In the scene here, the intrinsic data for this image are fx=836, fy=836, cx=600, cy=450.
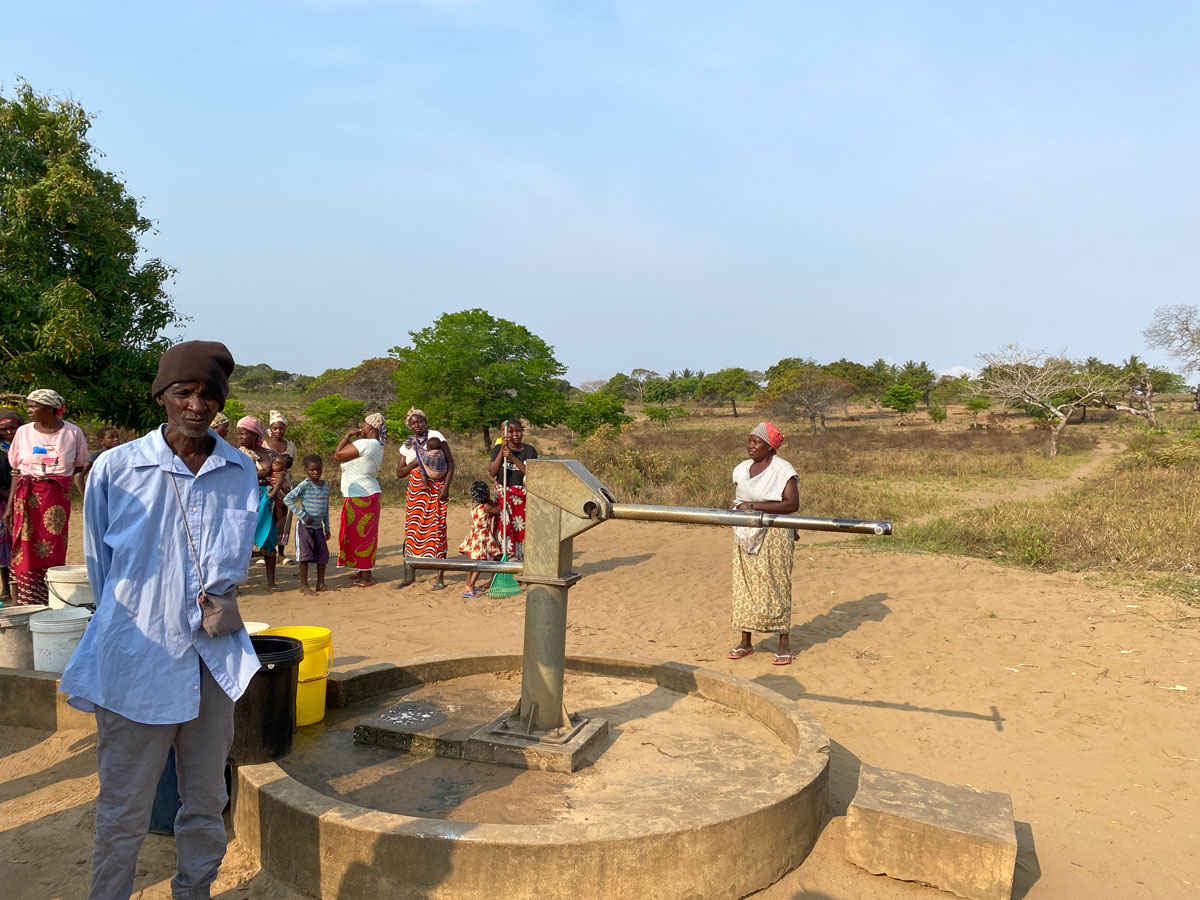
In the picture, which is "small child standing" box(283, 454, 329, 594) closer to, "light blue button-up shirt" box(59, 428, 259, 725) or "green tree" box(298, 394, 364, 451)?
"light blue button-up shirt" box(59, 428, 259, 725)

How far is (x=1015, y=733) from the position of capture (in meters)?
4.64

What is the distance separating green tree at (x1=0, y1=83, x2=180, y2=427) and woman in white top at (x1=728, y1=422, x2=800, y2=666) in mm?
9023

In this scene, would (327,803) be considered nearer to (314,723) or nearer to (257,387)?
(314,723)

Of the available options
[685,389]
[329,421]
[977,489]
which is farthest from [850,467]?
[685,389]

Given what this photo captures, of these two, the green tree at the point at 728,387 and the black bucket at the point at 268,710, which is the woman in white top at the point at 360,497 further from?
the green tree at the point at 728,387

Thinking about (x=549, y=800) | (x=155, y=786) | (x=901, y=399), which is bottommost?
(x=549, y=800)

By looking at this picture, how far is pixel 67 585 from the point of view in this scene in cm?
450

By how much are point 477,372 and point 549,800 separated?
18.3 m

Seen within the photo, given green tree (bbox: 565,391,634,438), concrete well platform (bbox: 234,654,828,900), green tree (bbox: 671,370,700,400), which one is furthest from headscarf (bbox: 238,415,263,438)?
green tree (bbox: 671,370,700,400)

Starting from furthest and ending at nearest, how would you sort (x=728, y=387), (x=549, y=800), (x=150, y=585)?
(x=728, y=387), (x=549, y=800), (x=150, y=585)

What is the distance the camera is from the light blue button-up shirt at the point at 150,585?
2195mm

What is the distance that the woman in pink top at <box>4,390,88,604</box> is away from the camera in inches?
220

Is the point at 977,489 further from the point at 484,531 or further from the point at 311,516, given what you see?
the point at 311,516

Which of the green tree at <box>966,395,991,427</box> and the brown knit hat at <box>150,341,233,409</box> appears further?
the green tree at <box>966,395,991,427</box>
